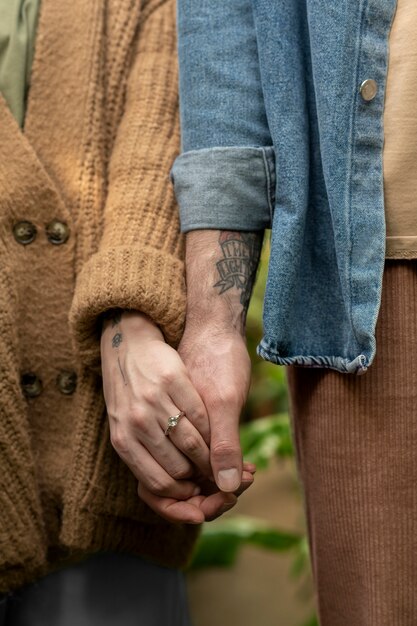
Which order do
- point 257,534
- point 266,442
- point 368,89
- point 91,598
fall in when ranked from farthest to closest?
point 266,442 → point 257,534 → point 91,598 → point 368,89

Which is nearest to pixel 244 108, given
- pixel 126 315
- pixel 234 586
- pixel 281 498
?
pixel 126 315

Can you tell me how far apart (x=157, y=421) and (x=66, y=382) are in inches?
8.1

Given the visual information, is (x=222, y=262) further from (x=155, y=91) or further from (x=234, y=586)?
(x=234, y=586)

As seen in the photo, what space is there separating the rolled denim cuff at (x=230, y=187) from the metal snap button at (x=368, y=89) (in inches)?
5.6

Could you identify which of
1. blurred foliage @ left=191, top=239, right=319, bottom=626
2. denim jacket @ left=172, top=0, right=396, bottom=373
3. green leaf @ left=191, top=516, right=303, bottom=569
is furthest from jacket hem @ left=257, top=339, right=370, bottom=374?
green leaf @ left=191, top=516, right=303, bottom=569

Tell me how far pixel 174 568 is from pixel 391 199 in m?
0.67

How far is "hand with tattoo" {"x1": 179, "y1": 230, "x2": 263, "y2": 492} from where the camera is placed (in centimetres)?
99

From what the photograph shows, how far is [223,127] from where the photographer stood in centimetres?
107

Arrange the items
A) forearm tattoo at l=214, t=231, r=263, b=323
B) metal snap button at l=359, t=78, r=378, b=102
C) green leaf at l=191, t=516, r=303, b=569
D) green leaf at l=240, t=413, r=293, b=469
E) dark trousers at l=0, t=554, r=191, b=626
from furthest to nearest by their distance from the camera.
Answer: green leaf at l=240, t=413, r=293, b=469 → green leaf at l=191, t=516, r=303, b=569 → dark trousers at l=0, t=554, r=191, b=626 → forearm tattoo at l=214, t=231, r=263, b=323 → metal snap button at l=359, t=78, r=378, b=102

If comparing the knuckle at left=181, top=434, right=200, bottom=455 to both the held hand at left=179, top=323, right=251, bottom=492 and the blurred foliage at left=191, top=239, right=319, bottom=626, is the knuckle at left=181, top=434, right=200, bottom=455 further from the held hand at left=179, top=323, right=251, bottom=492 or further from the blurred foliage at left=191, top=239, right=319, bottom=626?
the blurred foliage at left=191, top=239, right=319, bottom=626

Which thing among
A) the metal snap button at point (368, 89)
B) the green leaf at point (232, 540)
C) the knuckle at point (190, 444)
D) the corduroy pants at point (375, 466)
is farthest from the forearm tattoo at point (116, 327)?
the green leaf at point (232, 540)

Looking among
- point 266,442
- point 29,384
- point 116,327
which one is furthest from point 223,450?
point 266,442

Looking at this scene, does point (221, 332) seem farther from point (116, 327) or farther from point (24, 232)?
point (24, 232)

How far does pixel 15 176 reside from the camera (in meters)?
1.12
